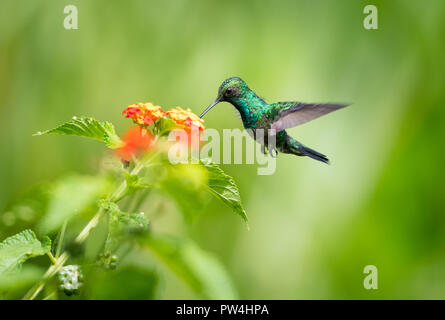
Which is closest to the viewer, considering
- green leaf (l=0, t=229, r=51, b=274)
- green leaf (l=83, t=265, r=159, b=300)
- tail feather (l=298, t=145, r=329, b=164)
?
green leaf (l=0, t=229, r=51, b=274)

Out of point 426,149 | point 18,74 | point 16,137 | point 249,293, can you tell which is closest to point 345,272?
point 249,293

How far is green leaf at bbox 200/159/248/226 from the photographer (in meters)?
1.03

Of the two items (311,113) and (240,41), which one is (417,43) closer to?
(240,41)

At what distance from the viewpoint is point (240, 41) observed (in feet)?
8.63

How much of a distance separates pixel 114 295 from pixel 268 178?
132 centimetres

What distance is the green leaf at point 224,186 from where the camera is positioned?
1.03 meters

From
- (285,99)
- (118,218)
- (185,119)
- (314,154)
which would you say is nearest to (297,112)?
(314,154)

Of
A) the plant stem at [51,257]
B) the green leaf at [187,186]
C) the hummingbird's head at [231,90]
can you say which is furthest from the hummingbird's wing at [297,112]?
the plant stem at [51,257]

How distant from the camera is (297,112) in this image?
132 cm

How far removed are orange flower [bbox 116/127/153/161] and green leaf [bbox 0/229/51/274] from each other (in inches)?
9.6

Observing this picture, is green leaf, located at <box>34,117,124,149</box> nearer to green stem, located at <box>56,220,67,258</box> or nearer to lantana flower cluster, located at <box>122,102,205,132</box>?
lantana flower cluster, located at <box>122,102,205,132</box>

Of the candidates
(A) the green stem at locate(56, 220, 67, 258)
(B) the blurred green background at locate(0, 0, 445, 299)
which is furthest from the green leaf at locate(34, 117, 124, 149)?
(B) the blurred green background at locate(0, 0, 445, 299)

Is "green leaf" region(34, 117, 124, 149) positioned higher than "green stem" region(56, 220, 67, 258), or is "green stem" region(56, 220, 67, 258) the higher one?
"green leaf" region(34, 117, 124, 149)

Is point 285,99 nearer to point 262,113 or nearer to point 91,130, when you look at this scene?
point 262,113
